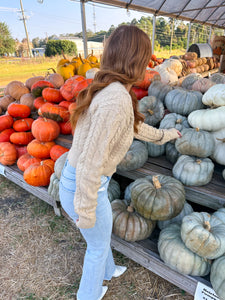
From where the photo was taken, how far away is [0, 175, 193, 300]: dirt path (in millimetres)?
1611

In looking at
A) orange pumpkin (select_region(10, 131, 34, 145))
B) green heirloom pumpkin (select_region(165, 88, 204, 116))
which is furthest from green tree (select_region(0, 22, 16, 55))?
green heirloom pumpkin (select_region(165, 88, 204, 116))

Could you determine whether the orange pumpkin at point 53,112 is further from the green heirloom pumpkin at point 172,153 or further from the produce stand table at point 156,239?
the green heirloom pumpkin at point 172,153

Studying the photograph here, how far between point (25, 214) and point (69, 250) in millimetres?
784

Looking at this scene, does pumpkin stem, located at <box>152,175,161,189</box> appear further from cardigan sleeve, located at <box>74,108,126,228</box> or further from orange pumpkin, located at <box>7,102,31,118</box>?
orange pumpkin, located at <box>7,102,31,118</box>

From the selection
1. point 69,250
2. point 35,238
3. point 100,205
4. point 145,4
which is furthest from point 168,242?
point 145,4

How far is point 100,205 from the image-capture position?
1139mm

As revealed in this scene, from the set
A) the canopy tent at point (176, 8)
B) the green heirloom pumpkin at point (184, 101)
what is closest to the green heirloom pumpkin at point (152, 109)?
the green heirloom pumpkin at point (184, 101)

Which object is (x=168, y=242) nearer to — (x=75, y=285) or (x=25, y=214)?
(x=75, y=285)

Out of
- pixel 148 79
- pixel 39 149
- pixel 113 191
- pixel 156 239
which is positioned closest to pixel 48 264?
pixel 113 191

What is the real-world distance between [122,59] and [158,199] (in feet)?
3.25

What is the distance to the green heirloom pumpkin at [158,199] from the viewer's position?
4.91 ft

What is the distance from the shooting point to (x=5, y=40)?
2634 cm

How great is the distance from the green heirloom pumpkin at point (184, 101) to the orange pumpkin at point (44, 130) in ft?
4.61

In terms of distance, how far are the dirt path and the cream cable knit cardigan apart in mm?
992
